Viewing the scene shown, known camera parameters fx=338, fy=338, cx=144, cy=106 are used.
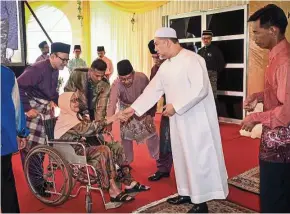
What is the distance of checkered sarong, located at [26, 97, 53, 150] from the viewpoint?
117 inches

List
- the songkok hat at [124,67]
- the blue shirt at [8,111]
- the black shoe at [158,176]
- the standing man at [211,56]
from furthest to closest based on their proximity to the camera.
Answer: the standing man at [211,56] < the black shoe at [158,176] < the songkok hat at [124,67] < the blue shirt at [8,111]

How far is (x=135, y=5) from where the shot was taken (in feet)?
24.7

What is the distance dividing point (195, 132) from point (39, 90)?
148 cm

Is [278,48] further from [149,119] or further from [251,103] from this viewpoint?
[149,119]

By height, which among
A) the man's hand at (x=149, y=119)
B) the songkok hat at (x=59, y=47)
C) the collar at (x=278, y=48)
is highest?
the songkok hat at (x=59, y=47)

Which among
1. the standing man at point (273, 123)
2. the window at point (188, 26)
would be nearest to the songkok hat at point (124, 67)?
the standing man at point (273, 123)

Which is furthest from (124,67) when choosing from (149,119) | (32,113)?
(32,113)

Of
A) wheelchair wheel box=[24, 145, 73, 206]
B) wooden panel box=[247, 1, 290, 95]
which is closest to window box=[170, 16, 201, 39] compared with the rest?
wooden panel box=[247, 1, 290, 95]

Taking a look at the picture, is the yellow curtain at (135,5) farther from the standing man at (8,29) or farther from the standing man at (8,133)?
the standing man at (8,133)

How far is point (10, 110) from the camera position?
6.81 feet

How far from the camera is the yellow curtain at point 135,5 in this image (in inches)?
283

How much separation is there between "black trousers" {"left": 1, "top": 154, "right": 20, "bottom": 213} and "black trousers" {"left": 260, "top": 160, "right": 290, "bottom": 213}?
4.93 ft

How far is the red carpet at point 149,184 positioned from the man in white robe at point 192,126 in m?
0.48

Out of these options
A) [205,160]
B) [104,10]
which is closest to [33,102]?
[205,160]
